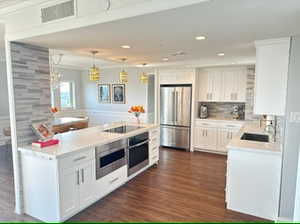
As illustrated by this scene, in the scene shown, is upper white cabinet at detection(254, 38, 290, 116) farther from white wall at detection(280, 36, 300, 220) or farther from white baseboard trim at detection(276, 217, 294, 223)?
white baseboard trim at detection(276, 217, 294, 223)

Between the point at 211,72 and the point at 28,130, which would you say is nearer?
the point at 28,130

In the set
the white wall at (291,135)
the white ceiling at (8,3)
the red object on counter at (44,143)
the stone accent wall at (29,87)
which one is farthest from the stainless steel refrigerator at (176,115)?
the white ceiling at (8,3)

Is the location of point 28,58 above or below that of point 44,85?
above

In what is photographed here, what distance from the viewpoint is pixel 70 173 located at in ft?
8.18

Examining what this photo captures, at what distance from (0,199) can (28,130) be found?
127cm

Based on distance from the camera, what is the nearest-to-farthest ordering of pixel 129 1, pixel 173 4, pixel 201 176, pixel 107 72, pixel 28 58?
pixel 173 4
pixel 129 1
pixel 28 58
pixel 201 176
pixel 107 72

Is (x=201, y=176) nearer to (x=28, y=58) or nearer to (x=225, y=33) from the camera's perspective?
(x=225, y=33)

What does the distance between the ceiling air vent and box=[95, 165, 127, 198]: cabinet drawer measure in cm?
215

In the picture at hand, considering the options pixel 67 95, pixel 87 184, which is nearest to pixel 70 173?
pixel 87 184

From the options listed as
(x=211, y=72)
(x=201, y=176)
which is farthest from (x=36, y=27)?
(x=211, y=72)

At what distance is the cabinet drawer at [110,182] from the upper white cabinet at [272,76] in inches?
90.0

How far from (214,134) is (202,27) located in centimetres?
380

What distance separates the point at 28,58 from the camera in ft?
9.10

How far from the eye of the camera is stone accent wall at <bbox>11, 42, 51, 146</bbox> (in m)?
2.65
